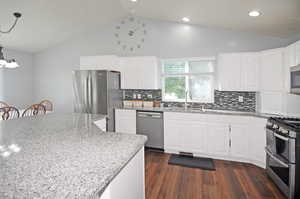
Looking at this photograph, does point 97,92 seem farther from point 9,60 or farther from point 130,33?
point 130,33

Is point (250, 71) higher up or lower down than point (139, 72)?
lower down

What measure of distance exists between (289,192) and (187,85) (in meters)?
2.79

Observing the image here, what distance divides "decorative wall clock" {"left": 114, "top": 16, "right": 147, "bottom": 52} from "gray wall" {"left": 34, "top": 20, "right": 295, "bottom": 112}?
0.14 meters

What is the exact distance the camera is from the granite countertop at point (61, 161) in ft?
2.48

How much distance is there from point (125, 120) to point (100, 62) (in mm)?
1725

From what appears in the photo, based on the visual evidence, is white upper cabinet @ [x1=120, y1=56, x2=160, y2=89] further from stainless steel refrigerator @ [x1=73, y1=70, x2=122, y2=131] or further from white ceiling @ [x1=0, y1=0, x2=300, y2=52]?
white ceiling @ [x1=0, y1=0, x2=300, y2=52]

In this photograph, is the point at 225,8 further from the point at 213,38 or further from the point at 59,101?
the point at 59,101

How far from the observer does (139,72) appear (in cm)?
443

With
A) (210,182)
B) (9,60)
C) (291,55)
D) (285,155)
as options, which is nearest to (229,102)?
(291,55)

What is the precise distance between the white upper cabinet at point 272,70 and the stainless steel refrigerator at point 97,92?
3173 mm

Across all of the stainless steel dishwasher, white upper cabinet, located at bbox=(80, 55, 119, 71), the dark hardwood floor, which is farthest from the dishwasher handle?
white upper cabinet, located at bbox=(80, 55, 119, 71)

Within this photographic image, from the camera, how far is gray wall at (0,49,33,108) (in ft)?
16.0

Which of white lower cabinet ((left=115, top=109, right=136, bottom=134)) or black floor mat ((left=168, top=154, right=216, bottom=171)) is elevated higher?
white lower cabinet ((left=115, top=109, right=136, bottom=134))

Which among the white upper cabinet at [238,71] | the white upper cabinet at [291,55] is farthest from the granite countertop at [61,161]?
the white upper cabinet at [238,71]
